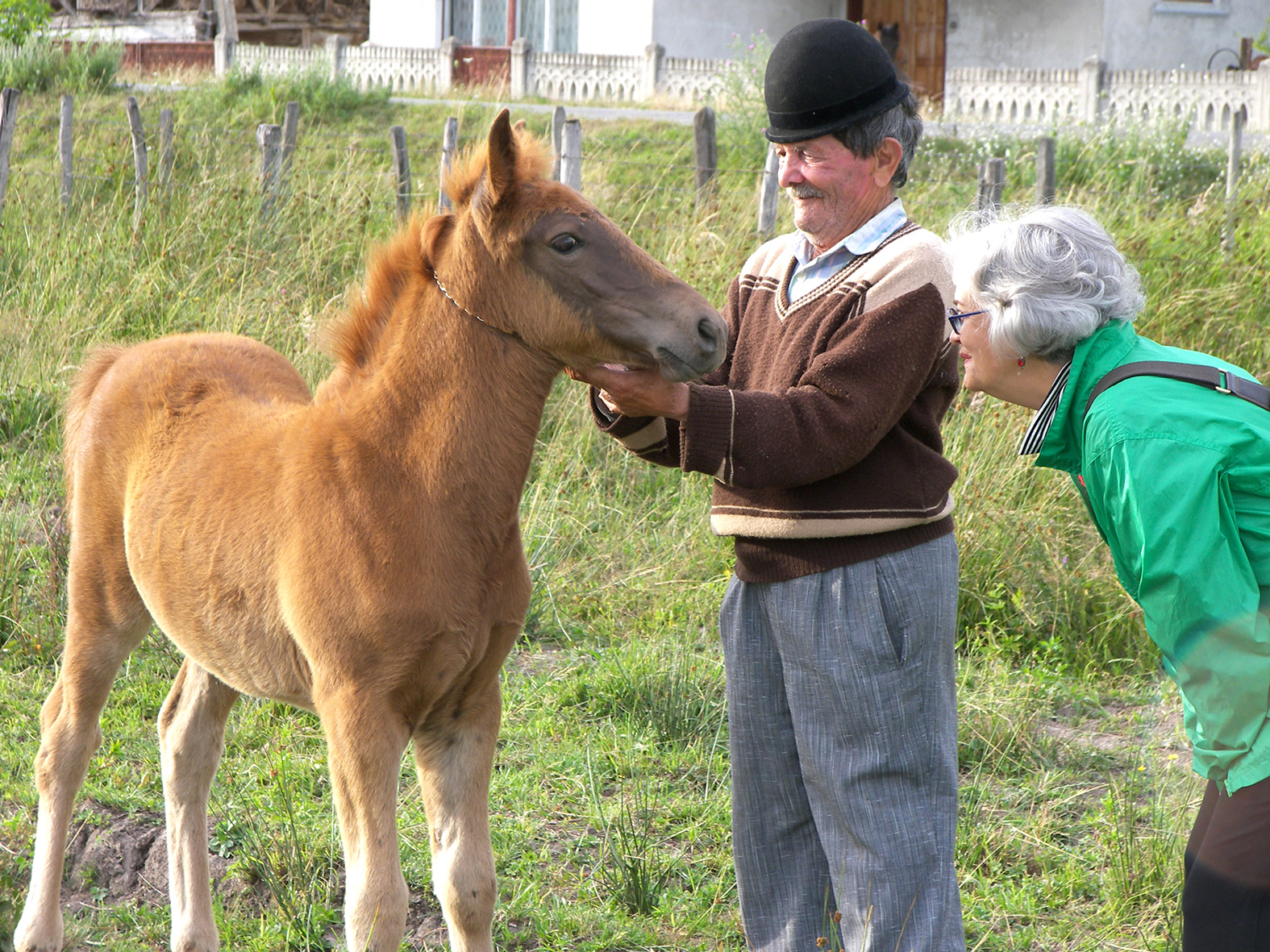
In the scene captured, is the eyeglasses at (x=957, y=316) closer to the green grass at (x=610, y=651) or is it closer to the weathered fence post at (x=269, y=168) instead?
the green grass at (x=610, y=651)

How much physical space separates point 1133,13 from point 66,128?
1937 centimetres

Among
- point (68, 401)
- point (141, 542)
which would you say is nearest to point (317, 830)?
point (141, 542)

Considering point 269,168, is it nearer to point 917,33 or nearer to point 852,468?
point 852,468

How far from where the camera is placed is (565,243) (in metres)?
2.34

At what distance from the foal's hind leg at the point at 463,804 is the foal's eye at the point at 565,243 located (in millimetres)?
1010

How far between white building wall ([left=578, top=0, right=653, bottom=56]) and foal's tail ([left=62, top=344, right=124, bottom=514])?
1915cm

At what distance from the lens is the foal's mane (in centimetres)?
245

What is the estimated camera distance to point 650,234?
298 inches

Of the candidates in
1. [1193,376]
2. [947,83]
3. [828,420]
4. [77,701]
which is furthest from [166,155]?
[947,83]

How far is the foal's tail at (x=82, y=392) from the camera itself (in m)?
3.61

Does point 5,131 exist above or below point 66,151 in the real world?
above

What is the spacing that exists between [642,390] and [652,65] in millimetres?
19567

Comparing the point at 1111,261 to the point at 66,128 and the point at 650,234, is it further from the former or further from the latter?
the point at 66,128

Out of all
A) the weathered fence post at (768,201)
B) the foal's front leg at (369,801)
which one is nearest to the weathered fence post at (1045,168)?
the weathered fence post at (768,201)
